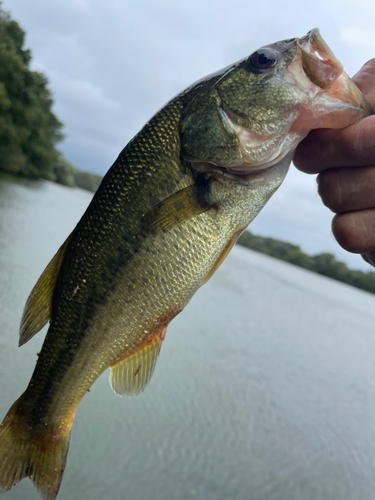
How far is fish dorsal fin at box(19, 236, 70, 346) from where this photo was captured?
5.69 ft

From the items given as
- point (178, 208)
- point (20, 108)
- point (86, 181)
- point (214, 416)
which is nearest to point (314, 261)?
point (20, 108)

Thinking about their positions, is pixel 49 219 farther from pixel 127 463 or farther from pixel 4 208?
pixel 127 463

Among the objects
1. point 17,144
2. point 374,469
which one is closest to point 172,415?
point 374,469

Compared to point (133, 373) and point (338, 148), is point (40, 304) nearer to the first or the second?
point (133, 373)

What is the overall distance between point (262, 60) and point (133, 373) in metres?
1.63

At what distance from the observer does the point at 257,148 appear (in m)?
1.54

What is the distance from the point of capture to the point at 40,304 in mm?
1751

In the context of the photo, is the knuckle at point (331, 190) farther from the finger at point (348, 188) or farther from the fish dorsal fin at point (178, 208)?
the fish dorsal fin at point (178, 208)

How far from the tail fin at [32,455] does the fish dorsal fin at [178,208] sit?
1182 mm

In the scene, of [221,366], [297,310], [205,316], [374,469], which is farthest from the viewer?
[297,310]

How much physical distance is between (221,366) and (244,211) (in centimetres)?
773

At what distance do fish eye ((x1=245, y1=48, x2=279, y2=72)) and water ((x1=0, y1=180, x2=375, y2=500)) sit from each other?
4.48 meters

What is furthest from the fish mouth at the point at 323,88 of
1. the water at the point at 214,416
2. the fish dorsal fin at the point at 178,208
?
the water at the point at 214,416

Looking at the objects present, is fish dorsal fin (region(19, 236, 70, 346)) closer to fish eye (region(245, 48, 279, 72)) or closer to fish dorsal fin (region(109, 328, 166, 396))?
fish dorsal fin (region(109, 328, 166, 396))
